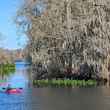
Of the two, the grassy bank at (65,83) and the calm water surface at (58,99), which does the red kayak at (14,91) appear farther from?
the grassy bank at (65,83)

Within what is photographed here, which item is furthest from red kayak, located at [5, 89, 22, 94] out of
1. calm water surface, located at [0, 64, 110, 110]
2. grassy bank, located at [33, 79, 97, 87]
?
grassy bank, located at [33, 79, 97, 87]

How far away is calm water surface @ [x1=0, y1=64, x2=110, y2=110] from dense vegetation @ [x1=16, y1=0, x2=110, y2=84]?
2.12m

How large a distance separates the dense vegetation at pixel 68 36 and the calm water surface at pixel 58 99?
6.96 feet

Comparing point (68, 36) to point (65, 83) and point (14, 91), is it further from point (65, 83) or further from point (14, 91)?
point (14, 91)

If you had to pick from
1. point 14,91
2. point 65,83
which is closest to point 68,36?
point 65,83

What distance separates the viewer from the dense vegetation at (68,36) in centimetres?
2688

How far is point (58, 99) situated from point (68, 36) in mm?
6670

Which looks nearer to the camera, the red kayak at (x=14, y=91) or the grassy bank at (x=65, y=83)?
the red kayak at (x=14, y=91)

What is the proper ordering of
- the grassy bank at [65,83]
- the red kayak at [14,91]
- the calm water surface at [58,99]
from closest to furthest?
the calm water surface at [58,99]
the red kayak at [14,91]
the grassy bank at [65,83]

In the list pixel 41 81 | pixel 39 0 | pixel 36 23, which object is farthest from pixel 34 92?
pixel 39 0

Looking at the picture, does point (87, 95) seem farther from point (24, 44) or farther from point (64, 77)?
point (24, 44)

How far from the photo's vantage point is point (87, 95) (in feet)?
76.5

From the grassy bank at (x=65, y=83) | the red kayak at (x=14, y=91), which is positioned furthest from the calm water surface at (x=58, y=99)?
the grassy bank at (x=65, y=83)

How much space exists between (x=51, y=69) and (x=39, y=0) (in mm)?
4864
